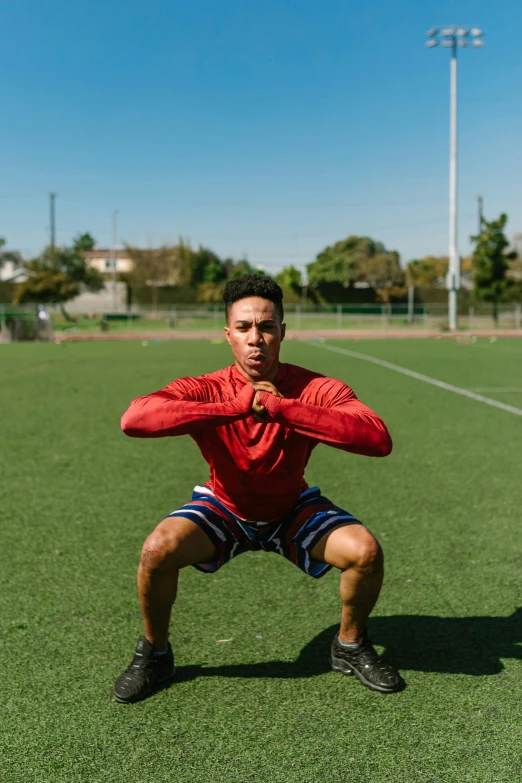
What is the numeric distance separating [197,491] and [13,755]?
1290 mm

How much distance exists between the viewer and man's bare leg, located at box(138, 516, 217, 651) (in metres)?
3.08

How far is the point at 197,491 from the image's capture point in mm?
3434

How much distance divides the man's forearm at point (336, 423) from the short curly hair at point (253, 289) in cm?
50

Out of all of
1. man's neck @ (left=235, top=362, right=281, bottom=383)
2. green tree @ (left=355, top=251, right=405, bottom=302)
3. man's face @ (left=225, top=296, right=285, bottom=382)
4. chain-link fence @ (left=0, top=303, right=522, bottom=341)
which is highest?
green tree @ (left=355, top=251, right=405, bottom=302)

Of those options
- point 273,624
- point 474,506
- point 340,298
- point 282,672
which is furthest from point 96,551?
point 340,298

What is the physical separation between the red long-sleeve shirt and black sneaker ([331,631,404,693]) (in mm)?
662

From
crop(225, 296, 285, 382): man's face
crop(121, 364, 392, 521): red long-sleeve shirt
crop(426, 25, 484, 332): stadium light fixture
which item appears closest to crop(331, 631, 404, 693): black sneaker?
crop(121, 364, 392, 521): red long-sleeve shirt

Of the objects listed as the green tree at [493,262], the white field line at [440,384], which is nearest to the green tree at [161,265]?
the green tree at [493,262]

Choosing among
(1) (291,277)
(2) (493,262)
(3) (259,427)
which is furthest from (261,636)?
(1) (291,277)

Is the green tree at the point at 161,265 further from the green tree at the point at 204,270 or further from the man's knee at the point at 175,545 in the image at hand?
the man's knee at the point at 175,545

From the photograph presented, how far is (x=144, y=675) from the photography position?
309 cm

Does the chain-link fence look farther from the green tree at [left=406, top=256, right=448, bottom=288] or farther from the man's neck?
the man's neck

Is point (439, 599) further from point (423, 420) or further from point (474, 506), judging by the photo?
point (423, 420)

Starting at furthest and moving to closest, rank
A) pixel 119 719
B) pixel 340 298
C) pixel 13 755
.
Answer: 1. pixel 340 298
2. pixel 119 719
3. pixel 13 755
